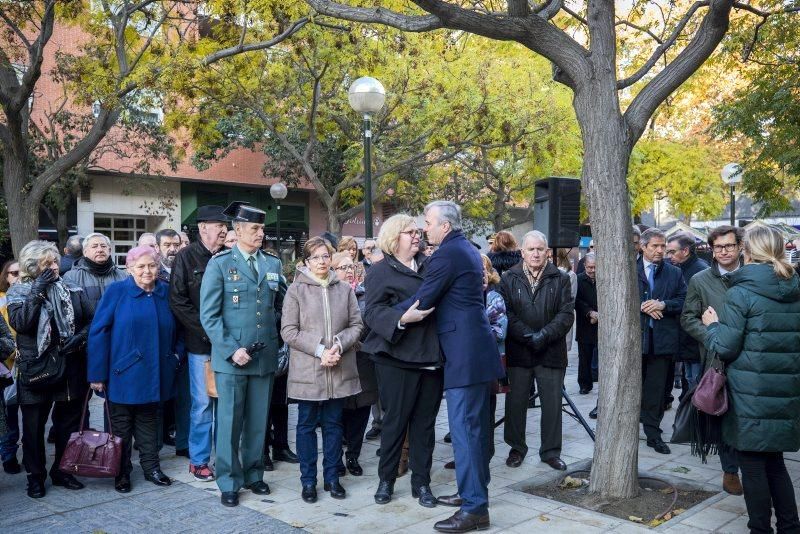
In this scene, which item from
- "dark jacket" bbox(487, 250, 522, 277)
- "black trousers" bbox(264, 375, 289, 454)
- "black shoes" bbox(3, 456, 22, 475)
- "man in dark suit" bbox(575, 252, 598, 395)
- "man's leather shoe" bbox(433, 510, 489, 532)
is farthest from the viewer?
"man in dark suit" bbox(575, 252, 598, 395)

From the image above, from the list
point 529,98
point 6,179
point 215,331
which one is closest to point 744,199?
point 529,98

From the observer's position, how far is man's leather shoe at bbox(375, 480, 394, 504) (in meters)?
5.61

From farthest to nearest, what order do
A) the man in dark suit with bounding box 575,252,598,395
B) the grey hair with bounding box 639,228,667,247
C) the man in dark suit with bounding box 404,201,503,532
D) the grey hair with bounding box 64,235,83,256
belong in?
the man in dark suit with bounding box 575,252,598,395 → the grey hair with bounding box 64,235,83,256 → the grey hair with bounding box 639,228,667,247 → the man in dark suit with bounding box 404,201,503,532

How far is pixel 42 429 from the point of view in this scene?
239 inches

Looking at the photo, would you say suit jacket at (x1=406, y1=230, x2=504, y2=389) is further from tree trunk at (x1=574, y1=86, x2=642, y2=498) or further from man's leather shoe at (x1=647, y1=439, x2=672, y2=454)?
man's leather shoe at (x1=647, y1=439, x2=672, y2=454)

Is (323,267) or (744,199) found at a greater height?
(744,199)

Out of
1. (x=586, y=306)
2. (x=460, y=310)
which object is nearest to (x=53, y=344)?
(x=460, y=310)

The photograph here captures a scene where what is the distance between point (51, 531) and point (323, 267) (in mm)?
2647

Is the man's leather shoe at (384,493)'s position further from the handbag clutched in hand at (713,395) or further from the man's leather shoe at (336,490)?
the handbag clutched in hand at (713,395)

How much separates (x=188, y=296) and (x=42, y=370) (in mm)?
1242

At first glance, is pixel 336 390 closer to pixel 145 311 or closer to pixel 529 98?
pixel 145 311

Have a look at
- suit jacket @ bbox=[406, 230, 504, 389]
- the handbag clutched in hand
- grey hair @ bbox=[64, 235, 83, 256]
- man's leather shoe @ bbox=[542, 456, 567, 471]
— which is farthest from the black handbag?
the handbag clutched in hand

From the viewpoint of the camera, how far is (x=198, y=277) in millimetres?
6309

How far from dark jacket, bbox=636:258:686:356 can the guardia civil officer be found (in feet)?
11.4
